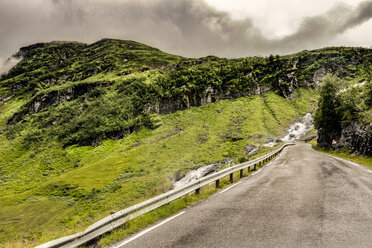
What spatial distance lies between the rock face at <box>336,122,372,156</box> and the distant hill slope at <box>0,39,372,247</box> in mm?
28315

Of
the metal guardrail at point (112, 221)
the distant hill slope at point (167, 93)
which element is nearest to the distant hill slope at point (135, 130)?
the distant hill slope at point (167, 93)

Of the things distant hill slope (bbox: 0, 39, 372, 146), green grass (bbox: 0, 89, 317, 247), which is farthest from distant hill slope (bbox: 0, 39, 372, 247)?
distant hill slope (bbox: 0, 39, 372, 146)

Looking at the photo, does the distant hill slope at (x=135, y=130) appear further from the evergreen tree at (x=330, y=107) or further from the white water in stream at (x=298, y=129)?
the evergreen tree at (x=330, y=107)

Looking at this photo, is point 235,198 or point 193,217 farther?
point 235,198

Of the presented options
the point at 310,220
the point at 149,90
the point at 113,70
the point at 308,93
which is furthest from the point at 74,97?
the point at 310,220

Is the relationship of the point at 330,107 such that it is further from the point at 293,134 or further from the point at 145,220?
the point at 293,134

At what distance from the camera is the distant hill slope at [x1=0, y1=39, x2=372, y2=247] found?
55.2 meters

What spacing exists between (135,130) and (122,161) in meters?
34.8

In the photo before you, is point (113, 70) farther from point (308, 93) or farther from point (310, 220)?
point (310, 220)

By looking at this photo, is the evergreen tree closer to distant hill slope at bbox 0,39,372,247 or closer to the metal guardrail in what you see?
distant hill slope at bbox 0,39,372,247

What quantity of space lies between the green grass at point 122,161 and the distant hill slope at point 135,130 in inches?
17.0

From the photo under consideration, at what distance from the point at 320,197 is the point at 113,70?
Result: 21583cm

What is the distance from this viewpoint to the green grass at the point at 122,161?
49.0 m

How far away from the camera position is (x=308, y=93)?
116 metres
